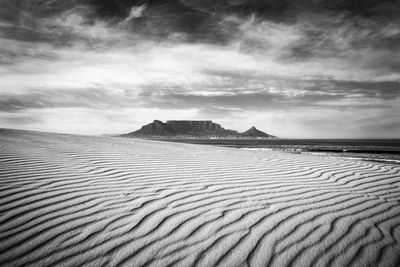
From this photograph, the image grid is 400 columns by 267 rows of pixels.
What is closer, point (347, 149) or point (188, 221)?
point (188, 221)

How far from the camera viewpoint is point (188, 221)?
7.95ft

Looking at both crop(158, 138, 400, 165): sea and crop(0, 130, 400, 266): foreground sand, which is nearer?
crop(0, 130, 400, 266): foreground sand

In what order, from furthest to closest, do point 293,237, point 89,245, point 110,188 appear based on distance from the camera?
1. point 110,188
2. point 293,237
3. point 89,245

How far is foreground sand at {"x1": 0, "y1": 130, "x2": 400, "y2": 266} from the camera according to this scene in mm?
1869

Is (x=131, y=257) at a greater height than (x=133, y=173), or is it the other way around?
(x=133, y=173)

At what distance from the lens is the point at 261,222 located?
8.12 ft

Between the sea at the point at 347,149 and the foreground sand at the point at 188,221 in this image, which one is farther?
the sea at the point at 347,149

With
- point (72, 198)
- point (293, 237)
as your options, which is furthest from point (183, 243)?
point (72, 198)

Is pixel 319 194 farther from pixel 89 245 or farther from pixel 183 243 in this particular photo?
pixel 89 245

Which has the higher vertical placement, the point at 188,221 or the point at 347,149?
the point at 347,149

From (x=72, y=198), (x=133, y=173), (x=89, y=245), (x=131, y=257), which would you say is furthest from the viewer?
(x=133, y=173)

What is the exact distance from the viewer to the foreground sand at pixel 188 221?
73.6 inches

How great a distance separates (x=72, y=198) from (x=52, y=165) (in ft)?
7.18

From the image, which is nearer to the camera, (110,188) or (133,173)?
(110,188)
